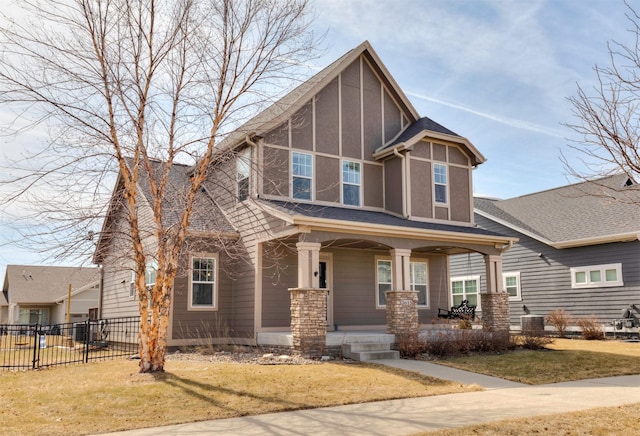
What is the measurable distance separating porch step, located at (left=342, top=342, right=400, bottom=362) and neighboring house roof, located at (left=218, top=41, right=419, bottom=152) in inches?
253

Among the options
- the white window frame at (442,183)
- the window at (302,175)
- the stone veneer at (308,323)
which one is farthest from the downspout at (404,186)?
the stone veneer at (308,323)

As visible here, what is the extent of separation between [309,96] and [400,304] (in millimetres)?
6877

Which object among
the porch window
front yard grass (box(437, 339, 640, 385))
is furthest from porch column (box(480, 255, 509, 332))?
the porch window

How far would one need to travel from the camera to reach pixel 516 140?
2072 centimetres

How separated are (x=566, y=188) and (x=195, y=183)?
809 inches

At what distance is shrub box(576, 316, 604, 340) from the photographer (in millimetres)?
20297

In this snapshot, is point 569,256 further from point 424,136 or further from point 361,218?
point 361,218

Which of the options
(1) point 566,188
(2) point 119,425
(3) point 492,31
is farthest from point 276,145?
(1) point 566,188

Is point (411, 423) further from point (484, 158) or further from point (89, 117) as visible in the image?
point (484, 158)

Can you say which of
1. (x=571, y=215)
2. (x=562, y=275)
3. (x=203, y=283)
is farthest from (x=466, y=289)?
(x=203, y=283)

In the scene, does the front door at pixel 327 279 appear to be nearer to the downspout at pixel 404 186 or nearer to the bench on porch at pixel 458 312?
the downspout at pixel 404 186

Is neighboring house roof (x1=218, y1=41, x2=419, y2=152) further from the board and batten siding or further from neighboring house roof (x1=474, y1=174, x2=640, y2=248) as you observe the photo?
the board and batten siding

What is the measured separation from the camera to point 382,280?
19.1m

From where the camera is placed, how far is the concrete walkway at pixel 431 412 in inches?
285
